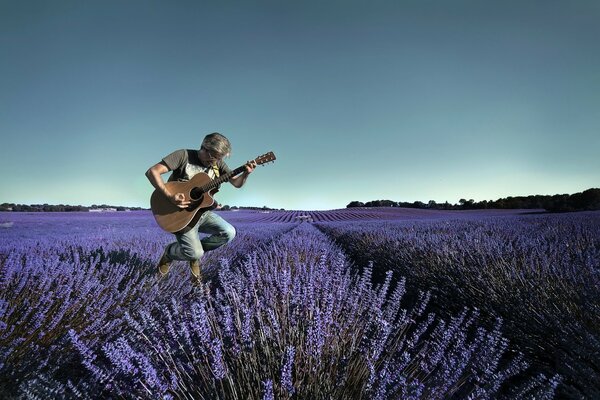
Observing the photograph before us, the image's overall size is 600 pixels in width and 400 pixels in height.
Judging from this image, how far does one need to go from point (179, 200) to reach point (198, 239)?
0.39 meters

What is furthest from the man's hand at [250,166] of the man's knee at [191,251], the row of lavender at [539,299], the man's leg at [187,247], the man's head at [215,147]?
the row of lavender at [539,299]

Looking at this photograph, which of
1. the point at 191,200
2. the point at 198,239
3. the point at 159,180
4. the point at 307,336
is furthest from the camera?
the point at 198,239

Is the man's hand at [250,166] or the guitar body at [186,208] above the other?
the man's hand at [250,166]

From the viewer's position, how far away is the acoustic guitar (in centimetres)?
249

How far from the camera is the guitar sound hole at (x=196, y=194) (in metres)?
2.54

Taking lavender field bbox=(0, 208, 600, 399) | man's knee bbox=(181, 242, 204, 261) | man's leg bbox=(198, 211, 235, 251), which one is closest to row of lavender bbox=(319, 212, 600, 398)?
lavender field bbox=(0, 208, 600, 399)

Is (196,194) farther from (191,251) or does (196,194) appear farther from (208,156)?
(191,251)

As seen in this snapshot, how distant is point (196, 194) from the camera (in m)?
2.58

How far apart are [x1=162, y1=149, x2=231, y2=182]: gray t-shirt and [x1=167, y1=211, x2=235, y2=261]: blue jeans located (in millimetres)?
329

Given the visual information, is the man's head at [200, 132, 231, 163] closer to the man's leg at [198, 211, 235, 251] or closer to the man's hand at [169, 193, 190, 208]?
the man's hand at [169, 193, 190, 208]

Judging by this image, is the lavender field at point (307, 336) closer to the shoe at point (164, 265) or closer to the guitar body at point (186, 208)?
the shoe at point (164, 265)

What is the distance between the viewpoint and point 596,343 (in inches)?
47.2

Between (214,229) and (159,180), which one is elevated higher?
(159,180)

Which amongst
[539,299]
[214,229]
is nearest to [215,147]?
[214,229]
